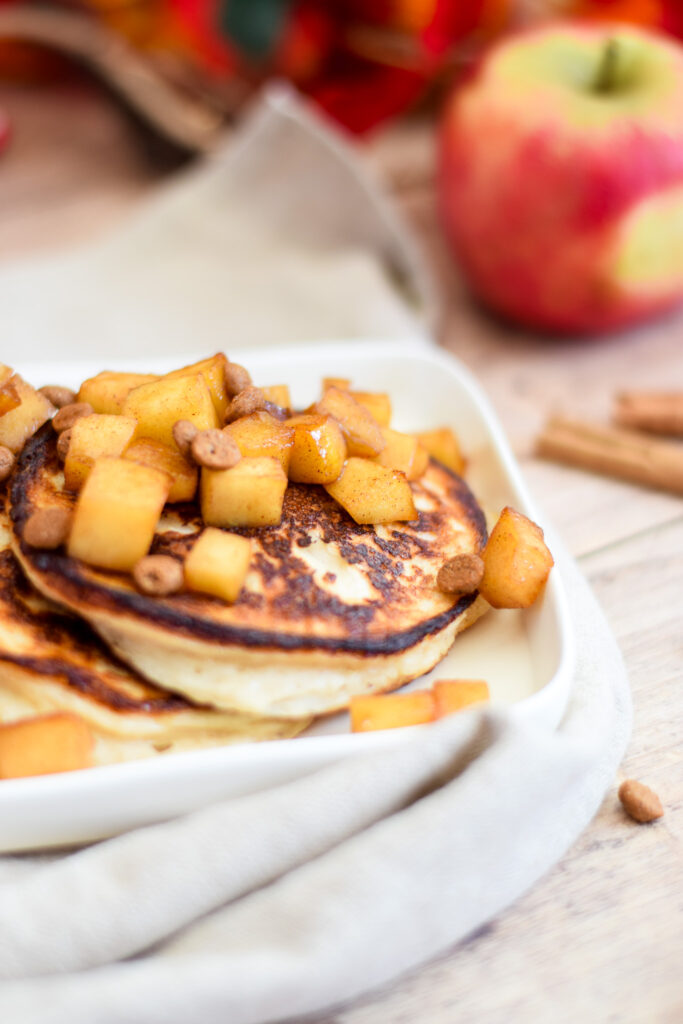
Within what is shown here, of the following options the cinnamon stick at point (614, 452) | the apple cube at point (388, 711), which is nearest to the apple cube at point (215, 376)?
the apple cube at point (388, 711)

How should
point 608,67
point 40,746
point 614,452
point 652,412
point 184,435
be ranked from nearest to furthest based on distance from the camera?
point 40,746 < point 184,435 < point 614,452 < point 652,412 < point 608,67

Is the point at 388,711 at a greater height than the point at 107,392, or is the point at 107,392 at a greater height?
the point at 107,392

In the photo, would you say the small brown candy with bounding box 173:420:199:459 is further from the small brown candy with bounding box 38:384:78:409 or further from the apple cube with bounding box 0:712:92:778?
the apple cube with bounding box 0:712:92:778

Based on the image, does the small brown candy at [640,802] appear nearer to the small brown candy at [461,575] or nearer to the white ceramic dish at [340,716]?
the white ceramic dish at [340,716]

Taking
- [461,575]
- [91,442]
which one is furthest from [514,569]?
[91,442]

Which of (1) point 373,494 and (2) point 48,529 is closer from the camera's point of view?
(2) point 48,529

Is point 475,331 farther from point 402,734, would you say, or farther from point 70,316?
point 402,734

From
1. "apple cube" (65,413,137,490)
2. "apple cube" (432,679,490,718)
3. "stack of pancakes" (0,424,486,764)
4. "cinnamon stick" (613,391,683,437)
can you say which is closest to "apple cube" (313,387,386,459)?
"stack of pancakes" (0,424,486,764)

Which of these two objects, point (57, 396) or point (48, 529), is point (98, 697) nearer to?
point (48, 529)
